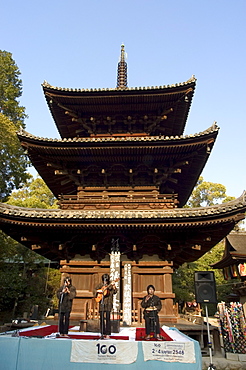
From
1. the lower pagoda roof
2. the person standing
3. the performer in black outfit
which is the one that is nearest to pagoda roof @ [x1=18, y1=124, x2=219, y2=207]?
the lower pagoda roof

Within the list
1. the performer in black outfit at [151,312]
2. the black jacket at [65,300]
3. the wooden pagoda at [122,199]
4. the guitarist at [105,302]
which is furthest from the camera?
the wooden pagoda at [122,199]

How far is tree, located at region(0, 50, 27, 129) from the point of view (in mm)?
25172

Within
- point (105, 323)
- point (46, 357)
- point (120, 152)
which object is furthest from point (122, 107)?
point (46, 357)

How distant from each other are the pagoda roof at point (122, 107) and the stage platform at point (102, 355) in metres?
11.0

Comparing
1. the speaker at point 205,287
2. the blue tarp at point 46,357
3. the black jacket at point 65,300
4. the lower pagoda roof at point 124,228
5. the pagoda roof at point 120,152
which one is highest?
the pagoda roof at point 120,152

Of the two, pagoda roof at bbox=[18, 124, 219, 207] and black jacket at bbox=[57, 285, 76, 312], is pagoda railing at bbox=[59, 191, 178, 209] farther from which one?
black jacket at bbox=[57, 285, 76, 312]

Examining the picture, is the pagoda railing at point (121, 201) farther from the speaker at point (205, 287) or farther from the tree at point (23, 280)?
the tree at point (23, 280)

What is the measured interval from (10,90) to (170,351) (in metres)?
25.9

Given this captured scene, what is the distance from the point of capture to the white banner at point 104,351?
20.3 ft

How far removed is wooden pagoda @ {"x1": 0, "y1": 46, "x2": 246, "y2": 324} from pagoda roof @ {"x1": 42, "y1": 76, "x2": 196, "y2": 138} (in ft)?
0.18

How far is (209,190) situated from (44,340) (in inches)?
1539

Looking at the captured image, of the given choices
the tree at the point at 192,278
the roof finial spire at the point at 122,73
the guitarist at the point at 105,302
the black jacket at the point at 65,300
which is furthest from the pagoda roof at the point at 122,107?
the tree at the point at 192,278

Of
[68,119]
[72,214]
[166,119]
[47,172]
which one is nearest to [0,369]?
[72,214]

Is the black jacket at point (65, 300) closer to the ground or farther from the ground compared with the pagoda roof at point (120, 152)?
closer to the ground
